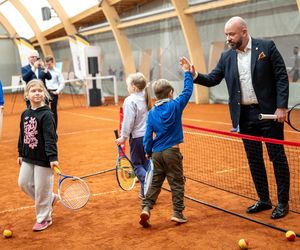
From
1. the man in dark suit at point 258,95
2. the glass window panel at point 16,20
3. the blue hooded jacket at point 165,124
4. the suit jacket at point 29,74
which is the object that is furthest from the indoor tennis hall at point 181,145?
the suit jacket at point 29,74

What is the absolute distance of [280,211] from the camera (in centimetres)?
461

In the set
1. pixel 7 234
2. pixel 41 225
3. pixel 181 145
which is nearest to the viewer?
pixel 7 234

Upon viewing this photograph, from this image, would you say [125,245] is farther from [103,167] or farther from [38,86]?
[103,167]

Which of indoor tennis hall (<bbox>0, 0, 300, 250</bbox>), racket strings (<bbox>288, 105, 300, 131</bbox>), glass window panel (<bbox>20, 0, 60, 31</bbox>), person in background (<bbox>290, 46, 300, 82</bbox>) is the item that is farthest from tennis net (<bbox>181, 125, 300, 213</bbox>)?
glass window panel (<bbox>20, 0, 60, 31</bbox>)

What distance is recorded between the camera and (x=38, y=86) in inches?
179

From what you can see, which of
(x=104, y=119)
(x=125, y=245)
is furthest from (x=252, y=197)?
(x=104, y=119)

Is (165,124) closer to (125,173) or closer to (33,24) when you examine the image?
(125,173)

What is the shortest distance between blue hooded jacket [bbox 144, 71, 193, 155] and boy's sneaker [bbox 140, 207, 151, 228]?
1.99 ft

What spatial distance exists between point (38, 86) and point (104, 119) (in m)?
9.92

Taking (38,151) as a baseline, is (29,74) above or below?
above

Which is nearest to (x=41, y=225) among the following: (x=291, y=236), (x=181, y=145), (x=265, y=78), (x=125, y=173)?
(x=125, y=173)

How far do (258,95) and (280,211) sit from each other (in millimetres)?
1209

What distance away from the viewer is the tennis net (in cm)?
511

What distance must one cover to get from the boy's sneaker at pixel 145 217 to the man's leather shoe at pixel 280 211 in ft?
4.19
